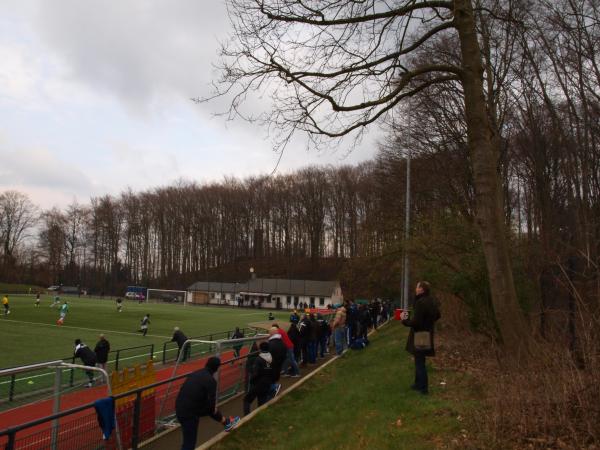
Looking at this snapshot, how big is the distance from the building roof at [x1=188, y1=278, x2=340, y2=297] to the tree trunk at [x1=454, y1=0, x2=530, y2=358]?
82633mm

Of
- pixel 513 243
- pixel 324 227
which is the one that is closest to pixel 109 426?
pixel 513 243

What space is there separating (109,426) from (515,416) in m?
4.74

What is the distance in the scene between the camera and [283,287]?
308 feet

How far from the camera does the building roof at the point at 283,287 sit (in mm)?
92125

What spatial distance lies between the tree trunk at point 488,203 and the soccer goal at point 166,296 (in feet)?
299

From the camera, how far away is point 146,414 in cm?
850

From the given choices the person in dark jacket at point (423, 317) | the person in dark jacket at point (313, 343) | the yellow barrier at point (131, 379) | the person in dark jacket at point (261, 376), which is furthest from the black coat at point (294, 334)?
the person in dark jacket at point (423, 317)

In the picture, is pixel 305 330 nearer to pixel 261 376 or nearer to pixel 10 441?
pixel 261 376

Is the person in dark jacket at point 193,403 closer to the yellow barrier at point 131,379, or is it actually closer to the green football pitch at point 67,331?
the yellow barrier at point 131,379

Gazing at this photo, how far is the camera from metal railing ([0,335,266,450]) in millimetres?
5773

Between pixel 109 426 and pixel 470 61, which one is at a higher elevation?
pixel 470 61

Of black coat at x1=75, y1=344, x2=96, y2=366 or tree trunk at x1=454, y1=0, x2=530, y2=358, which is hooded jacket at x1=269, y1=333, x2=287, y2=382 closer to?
tree trunk at x1=454, y1=0, x2=530, y2=358

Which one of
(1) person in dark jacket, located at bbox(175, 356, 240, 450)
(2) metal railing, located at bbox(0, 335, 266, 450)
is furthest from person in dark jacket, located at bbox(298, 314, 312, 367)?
(1) person in dark jacket, located at bbox(175, 356, 240, 450)

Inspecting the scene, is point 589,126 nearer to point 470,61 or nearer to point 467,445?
point 470,61
